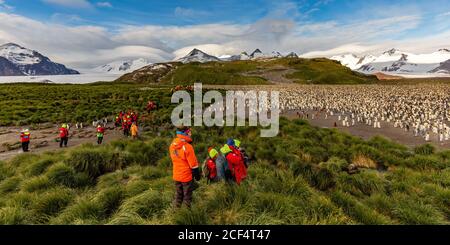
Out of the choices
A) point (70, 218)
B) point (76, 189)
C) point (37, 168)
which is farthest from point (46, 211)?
point (37, 168)

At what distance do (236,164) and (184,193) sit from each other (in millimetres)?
1846

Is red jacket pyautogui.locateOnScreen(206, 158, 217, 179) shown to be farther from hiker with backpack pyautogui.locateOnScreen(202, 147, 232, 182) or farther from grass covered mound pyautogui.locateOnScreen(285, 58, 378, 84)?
grass covered mound pyautogui.locateOnScreen(285, 58, 378, 84)

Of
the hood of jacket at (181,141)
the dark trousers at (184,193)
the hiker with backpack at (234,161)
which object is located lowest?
the dark trousers at (184,193)

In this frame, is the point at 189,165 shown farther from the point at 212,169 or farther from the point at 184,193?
the point at 212,169

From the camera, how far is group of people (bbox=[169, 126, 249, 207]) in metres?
6.28

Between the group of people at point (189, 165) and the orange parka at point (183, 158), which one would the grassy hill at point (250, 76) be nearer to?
the group of people at point (189, 165)

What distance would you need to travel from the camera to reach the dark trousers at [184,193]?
6.39m

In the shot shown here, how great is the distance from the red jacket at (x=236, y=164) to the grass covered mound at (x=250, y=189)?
20.5 inches

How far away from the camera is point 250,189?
24.6ft

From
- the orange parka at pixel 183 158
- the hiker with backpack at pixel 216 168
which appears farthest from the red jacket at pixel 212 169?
the orange parka at pixel 183 158

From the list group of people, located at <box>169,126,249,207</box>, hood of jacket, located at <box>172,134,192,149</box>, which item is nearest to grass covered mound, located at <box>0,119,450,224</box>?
group of people, located at <box>169,126,249,207</box>

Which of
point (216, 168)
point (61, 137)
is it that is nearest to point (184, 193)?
point (216, 168)
